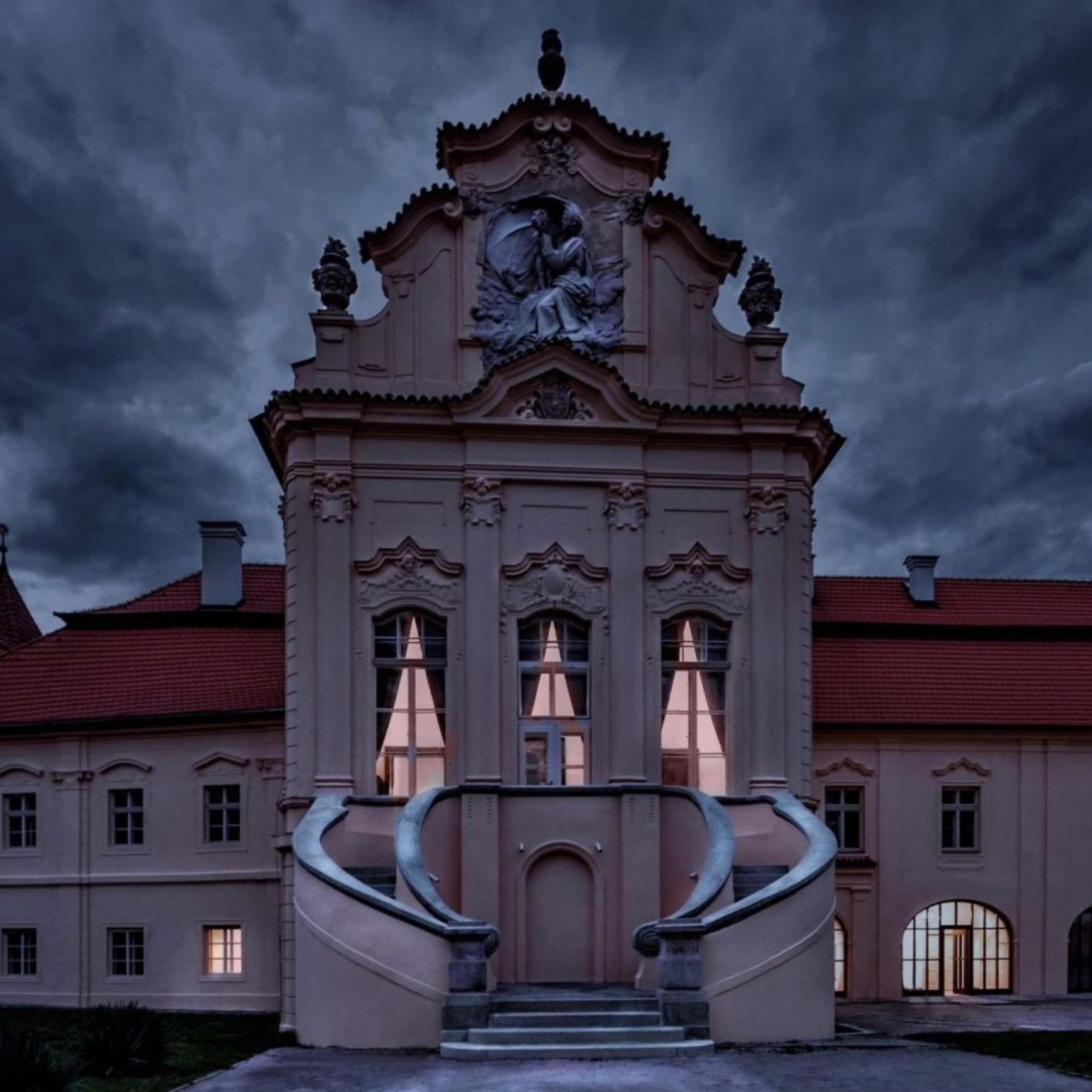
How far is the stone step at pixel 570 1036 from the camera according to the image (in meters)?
14.7

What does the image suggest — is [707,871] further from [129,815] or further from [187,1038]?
[129,815]

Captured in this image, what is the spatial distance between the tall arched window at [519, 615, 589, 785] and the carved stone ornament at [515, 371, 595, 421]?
9.80 ft

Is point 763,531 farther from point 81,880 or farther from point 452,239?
point 81,880

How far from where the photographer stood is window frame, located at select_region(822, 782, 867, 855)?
27.9 metres

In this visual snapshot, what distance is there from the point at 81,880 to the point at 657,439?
14791 millimetres

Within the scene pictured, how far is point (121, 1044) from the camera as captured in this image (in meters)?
14.2

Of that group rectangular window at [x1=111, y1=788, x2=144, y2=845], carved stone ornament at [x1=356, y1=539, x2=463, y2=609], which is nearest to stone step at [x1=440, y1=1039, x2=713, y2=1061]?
carved stone ornament at [x1=356, y1=539, x2=463, y2=609]

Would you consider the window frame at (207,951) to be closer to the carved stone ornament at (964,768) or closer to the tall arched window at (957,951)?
the tall arched window at (957,951)

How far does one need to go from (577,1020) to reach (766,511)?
8711 mm

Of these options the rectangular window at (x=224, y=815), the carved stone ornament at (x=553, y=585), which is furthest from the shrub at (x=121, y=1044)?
the rectangular window at (x=224, y=815)

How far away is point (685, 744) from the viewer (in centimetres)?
2091

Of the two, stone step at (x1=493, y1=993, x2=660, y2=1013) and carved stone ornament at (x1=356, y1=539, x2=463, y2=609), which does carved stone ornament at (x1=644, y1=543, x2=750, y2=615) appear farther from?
stone step at (x1=493, y1=993, x2=660, y2=1013)

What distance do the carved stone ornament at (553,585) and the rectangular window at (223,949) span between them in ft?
33.9

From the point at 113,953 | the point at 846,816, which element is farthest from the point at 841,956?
the point at 113,953
